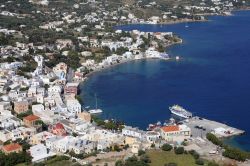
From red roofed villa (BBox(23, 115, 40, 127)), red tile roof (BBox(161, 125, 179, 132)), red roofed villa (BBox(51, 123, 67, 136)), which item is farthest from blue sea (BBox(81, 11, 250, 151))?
red roofed villa (BBox(23, 115, 40, 127))

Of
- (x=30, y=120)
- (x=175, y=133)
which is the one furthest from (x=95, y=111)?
(x=175, y=133)

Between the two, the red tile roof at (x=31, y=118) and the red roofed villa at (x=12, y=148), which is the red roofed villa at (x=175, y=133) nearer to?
the red tile roof at (x=31, y=118)

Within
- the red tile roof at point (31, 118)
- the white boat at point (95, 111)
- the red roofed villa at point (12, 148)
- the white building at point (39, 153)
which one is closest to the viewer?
the white building at point (39, 153)

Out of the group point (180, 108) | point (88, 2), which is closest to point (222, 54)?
point (180, 108)

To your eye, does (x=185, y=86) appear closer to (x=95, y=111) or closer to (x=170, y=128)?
(x=95, y=111)

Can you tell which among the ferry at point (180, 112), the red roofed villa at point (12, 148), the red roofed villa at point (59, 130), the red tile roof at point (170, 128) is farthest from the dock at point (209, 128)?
the red roofed villa at point (12, 148)

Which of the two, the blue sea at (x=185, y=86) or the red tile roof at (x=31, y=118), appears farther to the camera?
the blue sea at (x=185, y=86)

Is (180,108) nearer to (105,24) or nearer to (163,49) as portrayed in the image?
(163,49)
